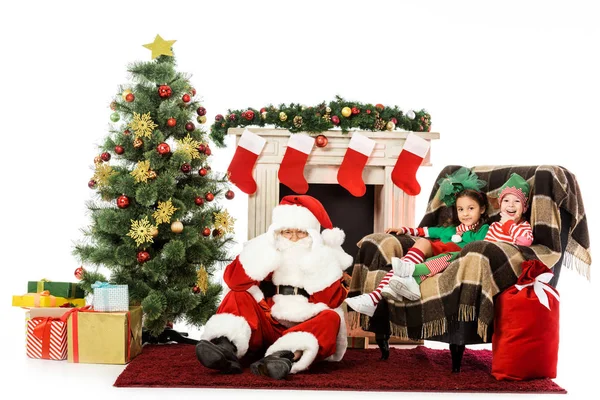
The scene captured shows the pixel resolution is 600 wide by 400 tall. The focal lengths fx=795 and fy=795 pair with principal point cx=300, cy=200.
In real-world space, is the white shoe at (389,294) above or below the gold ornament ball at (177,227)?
below

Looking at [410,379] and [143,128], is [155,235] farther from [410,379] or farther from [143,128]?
[410,379]

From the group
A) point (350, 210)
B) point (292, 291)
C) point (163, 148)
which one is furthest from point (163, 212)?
point (350, 210)

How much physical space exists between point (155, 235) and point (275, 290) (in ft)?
3.08

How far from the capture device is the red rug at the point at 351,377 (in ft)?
13.0

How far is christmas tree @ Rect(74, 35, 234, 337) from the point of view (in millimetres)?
5088

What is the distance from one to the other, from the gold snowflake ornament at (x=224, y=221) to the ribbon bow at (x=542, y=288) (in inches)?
82.9

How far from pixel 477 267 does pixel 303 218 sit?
102 centimetres

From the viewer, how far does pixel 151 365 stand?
4.38m

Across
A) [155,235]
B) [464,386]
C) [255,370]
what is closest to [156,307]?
[155,235]

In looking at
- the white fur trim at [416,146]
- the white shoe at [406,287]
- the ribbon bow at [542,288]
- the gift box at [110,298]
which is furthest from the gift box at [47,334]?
the ribbon bow at [542,288]

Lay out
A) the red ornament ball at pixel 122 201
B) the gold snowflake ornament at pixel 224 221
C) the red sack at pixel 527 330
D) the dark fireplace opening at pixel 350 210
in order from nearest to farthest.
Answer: the red sack at pixel 527 330 < the red ornament ball at pixel 122 201 < the gold snowflake ornament at pixel 224 221 < the dark fireplace opening at pixel 350 210

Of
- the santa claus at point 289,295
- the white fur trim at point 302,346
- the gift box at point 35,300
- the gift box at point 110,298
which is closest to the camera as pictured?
the white fur trim at point 302,346

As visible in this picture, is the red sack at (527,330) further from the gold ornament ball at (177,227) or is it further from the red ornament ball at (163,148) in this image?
the red ornament ball at (163,148)

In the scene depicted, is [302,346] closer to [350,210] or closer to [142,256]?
[142,256]
